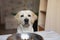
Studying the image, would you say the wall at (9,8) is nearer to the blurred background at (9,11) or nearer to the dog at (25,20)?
the blurred background at (9,11)

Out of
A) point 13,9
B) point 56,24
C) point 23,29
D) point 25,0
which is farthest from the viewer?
point 13,9

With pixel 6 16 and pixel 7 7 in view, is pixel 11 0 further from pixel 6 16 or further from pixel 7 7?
pixel 6 16

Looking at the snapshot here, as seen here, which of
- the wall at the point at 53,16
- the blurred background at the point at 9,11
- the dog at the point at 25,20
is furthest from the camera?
the blurred background at the point at 9,11

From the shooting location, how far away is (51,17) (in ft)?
7.72

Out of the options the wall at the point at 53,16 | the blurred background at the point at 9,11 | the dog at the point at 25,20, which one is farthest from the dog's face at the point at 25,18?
the blurred background at the point at 9,11

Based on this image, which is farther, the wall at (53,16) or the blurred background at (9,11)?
the blurred background at (9,11)

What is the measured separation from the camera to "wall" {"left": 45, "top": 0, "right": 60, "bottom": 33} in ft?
6.97

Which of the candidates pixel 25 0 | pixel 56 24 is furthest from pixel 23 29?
pixel 25 0

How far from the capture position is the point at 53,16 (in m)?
2.30

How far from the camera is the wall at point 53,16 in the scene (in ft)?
6.97

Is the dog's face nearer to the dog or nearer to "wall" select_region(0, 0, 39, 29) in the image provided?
the dog

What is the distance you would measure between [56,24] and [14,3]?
6.93 feet

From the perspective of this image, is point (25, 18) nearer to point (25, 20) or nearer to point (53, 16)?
point (25, 20)

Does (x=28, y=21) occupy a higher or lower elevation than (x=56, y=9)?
lower
